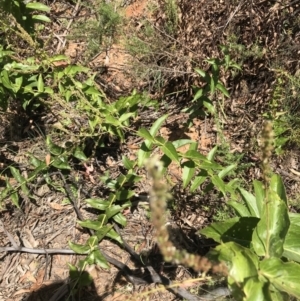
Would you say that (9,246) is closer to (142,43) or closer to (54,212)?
(54,212)

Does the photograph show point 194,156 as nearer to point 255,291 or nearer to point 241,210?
point 241,210

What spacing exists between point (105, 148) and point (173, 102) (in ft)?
2.41

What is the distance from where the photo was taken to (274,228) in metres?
1.79

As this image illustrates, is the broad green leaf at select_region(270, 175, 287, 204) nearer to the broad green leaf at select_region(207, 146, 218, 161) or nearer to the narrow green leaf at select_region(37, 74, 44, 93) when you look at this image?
the broad green leaf at select_region(207, 146, 218, 161)

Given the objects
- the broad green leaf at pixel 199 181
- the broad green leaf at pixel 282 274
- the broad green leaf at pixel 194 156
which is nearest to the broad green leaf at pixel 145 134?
the broad green leaf at pixel 194 156

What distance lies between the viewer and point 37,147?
345 centimetres

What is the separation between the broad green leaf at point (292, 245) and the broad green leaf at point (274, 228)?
0.59ft

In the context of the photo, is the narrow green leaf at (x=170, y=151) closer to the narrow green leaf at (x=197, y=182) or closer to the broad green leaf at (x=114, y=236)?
the narrow green leaf at (x=197, y=182)

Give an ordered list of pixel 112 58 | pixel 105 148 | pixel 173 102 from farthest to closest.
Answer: pixel 112 58 < pixel 173 102 < pixel 105 148

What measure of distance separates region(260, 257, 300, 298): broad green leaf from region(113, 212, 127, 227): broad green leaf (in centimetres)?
143

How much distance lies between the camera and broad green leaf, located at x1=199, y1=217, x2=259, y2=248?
207 cm

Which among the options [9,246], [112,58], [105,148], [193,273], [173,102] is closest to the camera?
[193,273]

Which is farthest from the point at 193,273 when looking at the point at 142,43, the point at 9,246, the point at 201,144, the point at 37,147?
the point at 142,43

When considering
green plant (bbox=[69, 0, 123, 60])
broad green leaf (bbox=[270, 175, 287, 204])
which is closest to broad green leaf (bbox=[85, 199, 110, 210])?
broad green leaf (bbox=[270, 175, 287, 204])
